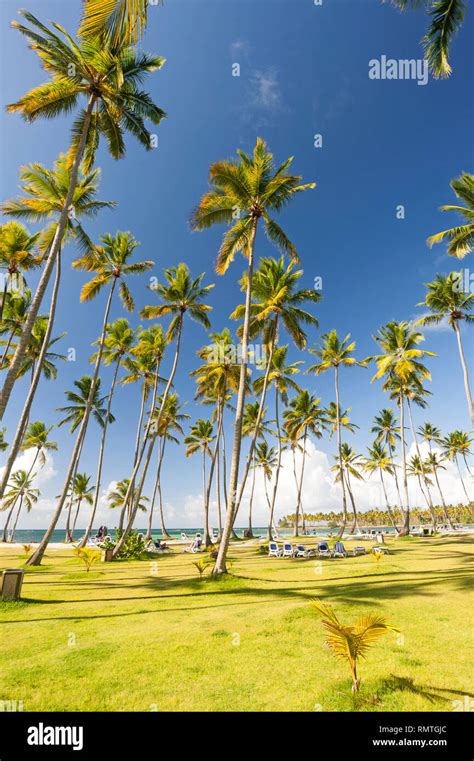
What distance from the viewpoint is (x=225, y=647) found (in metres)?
6.50

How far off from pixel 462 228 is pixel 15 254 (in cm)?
2598

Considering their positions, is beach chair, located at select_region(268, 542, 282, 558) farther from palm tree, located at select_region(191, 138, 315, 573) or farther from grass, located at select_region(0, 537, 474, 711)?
palm tree, located at select_region(191, 138, 315, 573)

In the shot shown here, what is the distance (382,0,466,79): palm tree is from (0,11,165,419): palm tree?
9.05 metres

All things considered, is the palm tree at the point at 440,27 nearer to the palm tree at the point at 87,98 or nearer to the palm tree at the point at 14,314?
the palm tree at the point at 87,98

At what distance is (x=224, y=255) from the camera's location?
16281 mm

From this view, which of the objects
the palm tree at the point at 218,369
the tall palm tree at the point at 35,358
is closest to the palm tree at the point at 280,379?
the palm tree at the point at 218,369

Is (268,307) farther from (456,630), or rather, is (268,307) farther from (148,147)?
(456,630)

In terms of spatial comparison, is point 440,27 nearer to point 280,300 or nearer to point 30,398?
point 280,300

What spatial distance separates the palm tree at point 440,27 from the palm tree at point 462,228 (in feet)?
33.5

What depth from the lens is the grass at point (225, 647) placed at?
4.73m

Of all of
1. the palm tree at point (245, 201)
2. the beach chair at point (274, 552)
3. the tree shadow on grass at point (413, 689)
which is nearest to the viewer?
the tree shadow on grass at point (413, 689)

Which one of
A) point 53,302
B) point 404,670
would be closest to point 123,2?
point 53,302

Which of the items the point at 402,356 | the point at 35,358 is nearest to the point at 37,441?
the point at 35,358
